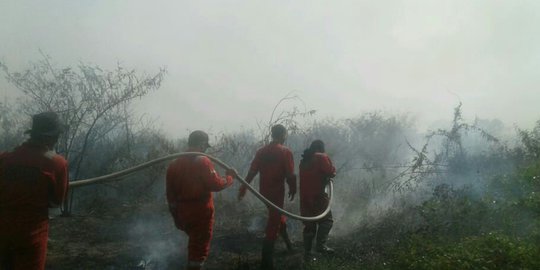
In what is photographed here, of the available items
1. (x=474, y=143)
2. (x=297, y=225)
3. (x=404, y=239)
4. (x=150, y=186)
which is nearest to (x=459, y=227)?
(x=404, y=239)

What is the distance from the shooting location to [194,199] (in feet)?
16.7

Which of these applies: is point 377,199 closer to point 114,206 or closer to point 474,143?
point 474,143

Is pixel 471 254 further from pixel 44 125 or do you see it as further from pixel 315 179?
pixel 44 125

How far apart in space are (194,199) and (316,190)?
2785mm

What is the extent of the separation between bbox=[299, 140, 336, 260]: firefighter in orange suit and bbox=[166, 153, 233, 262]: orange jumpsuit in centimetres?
247

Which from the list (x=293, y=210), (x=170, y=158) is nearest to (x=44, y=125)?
(x=170, y=158)

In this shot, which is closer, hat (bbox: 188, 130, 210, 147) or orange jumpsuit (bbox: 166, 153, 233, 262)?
orange jumpsuit (bbox: 166, 153, 233, 262)

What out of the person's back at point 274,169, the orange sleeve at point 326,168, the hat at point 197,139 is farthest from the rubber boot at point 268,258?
the hat at point 197,139

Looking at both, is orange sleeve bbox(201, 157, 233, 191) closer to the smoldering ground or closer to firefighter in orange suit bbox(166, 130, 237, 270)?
firefighter in orange suit bbox(166, 130, 237, 270)

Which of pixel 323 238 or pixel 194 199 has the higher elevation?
pixel 194 199

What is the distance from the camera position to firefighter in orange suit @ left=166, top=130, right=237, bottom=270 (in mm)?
5055

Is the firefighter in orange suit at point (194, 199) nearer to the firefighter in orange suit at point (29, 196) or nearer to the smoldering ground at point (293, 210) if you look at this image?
the firefighter in orange suit at point (29, 196)

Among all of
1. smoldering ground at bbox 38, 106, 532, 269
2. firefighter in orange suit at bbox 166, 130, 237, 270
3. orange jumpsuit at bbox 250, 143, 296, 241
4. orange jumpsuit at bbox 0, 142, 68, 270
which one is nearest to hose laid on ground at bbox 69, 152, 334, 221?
firefighter in orange suit at bbox 166, 130, 237, 270

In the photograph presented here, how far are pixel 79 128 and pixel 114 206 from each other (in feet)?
7.21
